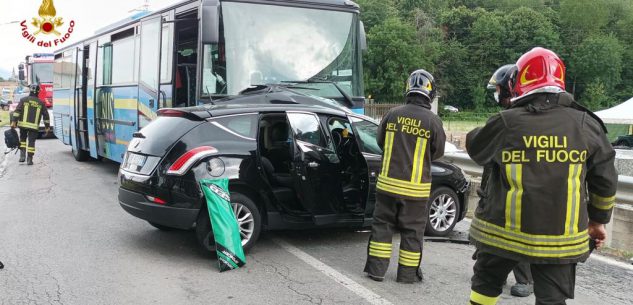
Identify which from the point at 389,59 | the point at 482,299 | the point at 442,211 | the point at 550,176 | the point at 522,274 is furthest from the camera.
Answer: the point at 389,59

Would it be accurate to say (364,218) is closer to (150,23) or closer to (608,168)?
(608,168)

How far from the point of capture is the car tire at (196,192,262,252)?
222 inches

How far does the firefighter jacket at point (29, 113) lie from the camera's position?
1408cm

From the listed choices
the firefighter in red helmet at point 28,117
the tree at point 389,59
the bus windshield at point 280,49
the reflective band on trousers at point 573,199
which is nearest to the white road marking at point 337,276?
the reflective band on trousers at point 573,199

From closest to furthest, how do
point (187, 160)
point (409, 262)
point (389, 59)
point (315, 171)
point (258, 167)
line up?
1. point (409, 262)
2. point (187, 160)
3. point (258, 167)
4. point (315, 171)
5. point (389, 59)

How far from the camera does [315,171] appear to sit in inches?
239

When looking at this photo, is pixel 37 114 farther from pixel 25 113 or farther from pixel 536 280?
pixel 536 280

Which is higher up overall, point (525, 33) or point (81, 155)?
point (525, 33)

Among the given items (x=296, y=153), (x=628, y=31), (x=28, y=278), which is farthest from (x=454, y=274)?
(x=628, y=31)

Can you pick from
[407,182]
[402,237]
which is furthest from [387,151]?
[402,237]

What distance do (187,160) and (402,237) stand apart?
7.02ft

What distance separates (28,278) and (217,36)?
3936 millimetres

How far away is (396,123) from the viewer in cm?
520

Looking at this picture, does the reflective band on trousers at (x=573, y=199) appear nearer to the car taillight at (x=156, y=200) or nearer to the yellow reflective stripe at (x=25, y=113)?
the car taillight at (x=156, y=200)
